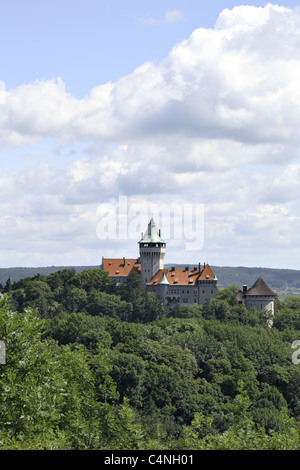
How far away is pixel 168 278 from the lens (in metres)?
145

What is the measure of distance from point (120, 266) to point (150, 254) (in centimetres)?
1115

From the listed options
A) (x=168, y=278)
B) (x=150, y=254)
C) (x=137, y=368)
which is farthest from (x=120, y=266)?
(x=137, y=368)

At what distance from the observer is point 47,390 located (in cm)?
3794

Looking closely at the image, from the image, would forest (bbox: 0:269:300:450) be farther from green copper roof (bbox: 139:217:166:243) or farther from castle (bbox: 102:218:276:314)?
green copper roof (bbox: 139:217:166:243)

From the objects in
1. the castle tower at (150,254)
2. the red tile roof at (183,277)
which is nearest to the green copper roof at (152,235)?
the castle tower at (150,254)

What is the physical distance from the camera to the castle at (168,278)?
143500 millimetres

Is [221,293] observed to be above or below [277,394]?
above

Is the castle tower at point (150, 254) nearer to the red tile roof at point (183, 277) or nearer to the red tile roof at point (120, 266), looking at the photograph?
the red tile roof at point (183, 277)

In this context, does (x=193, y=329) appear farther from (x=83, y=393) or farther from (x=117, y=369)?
(x=83, y=393)

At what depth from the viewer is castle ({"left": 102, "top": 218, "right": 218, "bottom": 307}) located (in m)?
144

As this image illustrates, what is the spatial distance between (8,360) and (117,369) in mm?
66438
